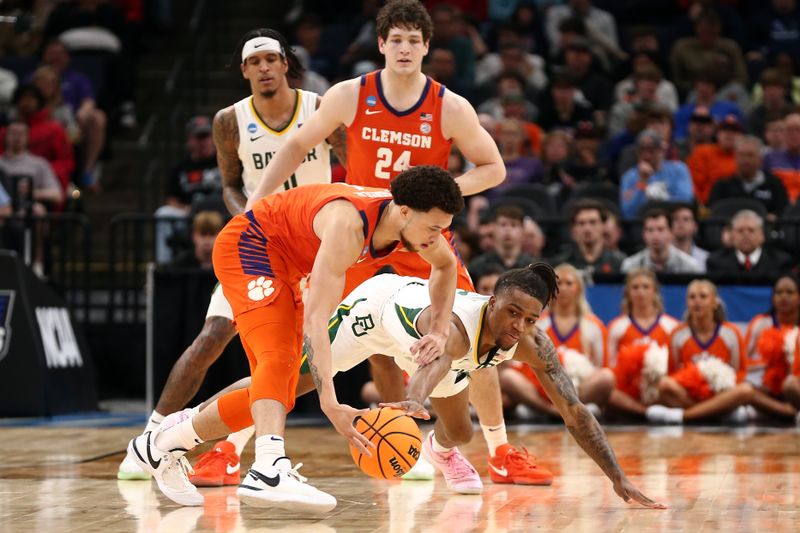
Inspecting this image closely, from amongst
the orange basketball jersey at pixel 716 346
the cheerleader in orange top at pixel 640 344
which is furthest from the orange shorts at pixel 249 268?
the orange basketball jersey at pixel 716 346

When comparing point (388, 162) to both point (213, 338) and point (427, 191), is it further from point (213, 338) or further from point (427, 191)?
point (427, 191)

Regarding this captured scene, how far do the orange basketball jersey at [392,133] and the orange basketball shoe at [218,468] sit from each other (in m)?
1.55

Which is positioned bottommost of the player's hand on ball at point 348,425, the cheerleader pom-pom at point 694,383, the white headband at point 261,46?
the cheerleader pom-pom at point 694,383

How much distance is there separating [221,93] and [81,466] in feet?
30.7

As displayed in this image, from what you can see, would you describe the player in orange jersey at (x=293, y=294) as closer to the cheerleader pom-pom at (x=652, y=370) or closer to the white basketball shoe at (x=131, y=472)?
the white basketball shoe at (x=131, y=472)

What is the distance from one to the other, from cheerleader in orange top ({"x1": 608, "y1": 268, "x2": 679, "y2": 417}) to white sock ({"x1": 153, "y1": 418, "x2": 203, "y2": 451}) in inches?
207

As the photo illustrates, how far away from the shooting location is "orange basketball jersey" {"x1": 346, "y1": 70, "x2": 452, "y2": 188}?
6.72m

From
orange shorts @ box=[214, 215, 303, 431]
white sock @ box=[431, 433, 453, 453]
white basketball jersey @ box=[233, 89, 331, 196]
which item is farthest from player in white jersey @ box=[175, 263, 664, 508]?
white basketball jersey @ box=[233, 89, 331, 196]

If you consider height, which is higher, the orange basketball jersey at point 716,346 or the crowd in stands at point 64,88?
the crowd in stands at point 64,88

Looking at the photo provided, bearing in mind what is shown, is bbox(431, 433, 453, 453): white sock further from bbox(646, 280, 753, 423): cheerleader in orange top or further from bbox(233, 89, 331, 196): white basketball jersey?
bbox(646, 280, 753, 423): cheerleader in orange top

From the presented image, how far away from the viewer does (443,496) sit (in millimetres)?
6309

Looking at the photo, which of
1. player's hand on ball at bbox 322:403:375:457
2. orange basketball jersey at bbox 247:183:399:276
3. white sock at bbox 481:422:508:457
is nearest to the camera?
player's hand on ball at bbox 322:403:375:457

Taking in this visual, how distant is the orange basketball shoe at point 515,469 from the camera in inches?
263

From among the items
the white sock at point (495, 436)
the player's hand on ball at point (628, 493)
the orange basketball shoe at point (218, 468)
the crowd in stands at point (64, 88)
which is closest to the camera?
the player's hand on ball at point (628, 493)
